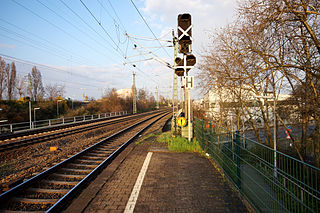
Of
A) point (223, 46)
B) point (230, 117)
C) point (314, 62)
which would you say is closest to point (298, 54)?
point (314, 62)

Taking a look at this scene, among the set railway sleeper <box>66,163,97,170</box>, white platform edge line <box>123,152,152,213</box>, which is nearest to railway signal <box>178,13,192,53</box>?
white platform edge line <box>123,152,152,213</box>

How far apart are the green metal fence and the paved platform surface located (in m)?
0.41

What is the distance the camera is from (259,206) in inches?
138

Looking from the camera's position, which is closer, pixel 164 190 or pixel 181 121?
pixel 164 190

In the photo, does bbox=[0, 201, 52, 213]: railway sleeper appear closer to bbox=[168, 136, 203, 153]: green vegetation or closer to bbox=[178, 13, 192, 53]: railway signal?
bbox=[168, 136, 203, 153]: green vegetation

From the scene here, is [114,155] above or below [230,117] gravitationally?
below

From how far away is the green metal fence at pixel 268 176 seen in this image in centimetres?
238

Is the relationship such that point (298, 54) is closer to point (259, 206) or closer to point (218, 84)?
point (218, 84)

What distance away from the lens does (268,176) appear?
3.26m

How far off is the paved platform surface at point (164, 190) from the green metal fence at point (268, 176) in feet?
1.33

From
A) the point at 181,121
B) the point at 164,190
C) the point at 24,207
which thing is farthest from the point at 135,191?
the point at 181,121

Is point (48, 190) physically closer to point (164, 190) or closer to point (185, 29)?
point (164, 190)

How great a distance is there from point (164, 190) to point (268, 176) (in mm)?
2336

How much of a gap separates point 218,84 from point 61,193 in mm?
8715
